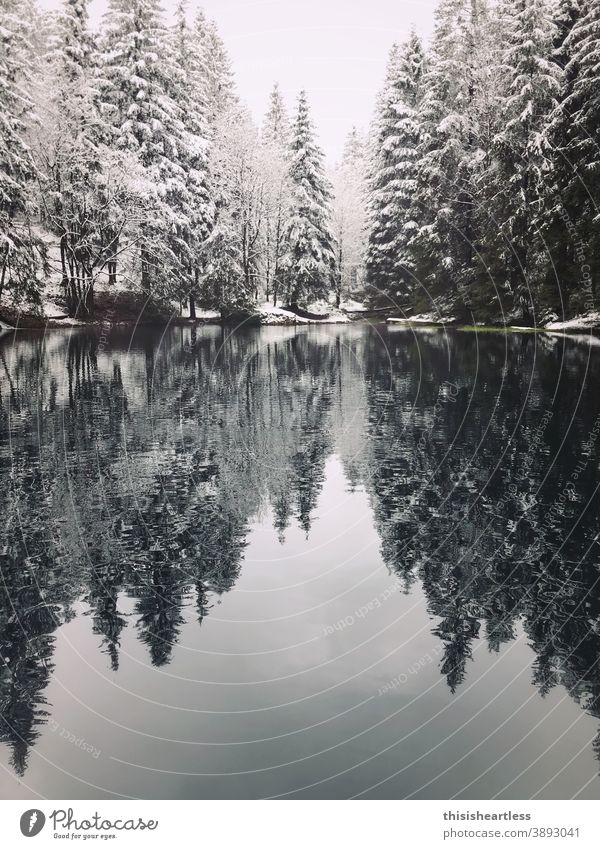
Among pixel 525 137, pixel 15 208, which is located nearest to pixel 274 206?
pixel 525 137

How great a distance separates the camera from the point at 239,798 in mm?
5191

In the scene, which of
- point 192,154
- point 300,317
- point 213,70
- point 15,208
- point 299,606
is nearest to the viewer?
point 299,606

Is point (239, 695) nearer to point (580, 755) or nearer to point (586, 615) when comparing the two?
point (580, 755)

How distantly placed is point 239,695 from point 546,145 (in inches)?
1593

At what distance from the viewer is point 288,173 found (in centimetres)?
6906

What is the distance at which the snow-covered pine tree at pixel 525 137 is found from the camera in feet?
133

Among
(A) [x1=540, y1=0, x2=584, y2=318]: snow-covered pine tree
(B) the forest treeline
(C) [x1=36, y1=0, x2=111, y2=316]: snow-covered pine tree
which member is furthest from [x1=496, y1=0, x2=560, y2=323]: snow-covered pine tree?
(C) [x1=36, y1=0, x2=111, y2=316]: snow-covered pine tree

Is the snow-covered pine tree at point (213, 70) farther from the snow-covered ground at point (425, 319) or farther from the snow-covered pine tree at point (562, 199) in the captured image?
the snow-covered pine tree at point (562, 199)

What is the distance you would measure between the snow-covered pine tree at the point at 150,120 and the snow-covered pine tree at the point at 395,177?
18.5 m

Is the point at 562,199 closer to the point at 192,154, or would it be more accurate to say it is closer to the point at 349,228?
the point at 192,154

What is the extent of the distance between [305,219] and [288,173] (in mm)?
4635

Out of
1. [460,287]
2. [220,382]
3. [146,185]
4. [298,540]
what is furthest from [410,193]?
[298,540]

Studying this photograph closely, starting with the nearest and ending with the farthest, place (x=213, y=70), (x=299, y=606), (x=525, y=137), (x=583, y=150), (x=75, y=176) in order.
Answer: (x=299, y=606)
(x=583, y=150)
(x=525, y=137)
(x=75, y=176)
(x=213, y=70)

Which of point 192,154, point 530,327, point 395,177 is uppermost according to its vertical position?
point 395,177
